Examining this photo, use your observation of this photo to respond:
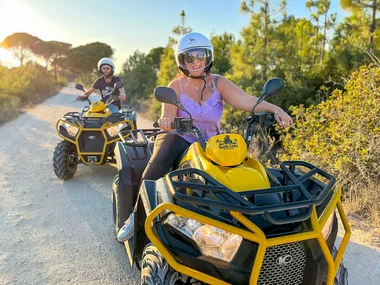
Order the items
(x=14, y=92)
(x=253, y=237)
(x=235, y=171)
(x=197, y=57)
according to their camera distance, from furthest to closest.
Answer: (x=14, y=92) < (x=197, y=57) < (x=235, y=171) < (x=253, y=237)

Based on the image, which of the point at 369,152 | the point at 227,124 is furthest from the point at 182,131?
the point at 227,124

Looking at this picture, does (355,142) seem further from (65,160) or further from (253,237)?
(65,160)

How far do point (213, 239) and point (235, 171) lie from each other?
1.56ft

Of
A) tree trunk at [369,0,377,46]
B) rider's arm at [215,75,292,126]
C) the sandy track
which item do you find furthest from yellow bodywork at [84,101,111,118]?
tree trunk at [369,0,377,46]

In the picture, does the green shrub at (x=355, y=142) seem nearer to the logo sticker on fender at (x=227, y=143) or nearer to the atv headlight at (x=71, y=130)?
the logo sticker on fender at (x=227, y=143)

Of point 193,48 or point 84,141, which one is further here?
point 84,141

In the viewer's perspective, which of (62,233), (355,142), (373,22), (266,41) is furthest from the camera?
(266,41)

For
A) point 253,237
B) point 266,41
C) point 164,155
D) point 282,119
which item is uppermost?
point 266,41

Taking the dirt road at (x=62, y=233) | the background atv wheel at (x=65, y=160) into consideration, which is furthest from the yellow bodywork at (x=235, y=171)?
the background atv wheel at (x=65, y=160)

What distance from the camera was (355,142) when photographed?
4.50 metres

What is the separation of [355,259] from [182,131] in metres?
2.08

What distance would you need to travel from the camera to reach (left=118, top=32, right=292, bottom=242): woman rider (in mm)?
2885

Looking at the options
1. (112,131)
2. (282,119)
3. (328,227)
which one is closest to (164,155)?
(282,119)

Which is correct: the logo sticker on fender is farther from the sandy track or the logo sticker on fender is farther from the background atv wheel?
the background atv wheel
